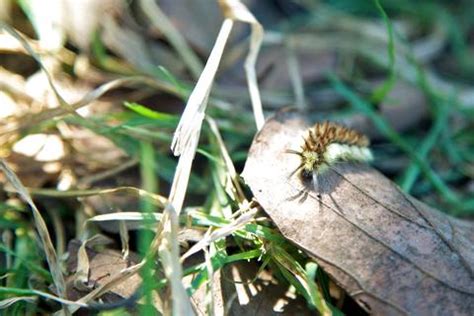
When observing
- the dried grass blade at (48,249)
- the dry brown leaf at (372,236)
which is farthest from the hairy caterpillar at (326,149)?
the dried grass blade at (48,249)

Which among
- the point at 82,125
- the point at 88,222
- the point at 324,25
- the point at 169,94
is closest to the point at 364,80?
the point at 324,25

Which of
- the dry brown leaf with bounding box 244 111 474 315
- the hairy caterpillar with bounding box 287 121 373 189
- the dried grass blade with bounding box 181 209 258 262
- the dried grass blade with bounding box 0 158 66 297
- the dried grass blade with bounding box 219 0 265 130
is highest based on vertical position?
the dried grass blade with bounding box 219 0 265 130

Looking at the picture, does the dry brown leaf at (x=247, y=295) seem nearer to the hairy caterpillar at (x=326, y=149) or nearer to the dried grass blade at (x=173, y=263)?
the dried grass blade at (x=173, y=263)

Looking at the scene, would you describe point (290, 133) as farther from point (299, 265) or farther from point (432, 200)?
point (432, 200)

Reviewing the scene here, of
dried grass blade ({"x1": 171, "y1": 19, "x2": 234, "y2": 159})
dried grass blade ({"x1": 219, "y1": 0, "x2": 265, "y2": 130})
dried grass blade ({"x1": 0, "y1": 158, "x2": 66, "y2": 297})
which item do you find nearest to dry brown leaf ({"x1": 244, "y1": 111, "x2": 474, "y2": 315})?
dried grass blade ({"x1": 171, "y1": 19, "x2": 234, "y2": 159})

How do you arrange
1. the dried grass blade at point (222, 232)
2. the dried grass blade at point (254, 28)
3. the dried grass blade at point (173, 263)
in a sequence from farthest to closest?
the dried grass blade at point (254, 28) < the dried grass blade at point (222, 232) < the dried grass blade at point (173, 263)

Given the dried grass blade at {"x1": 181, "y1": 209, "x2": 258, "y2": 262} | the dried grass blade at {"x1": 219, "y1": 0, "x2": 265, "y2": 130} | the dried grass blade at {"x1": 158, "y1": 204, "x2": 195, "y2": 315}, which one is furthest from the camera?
the dried grass blade at {"x1": 219, "y1": 0, "x2": 265, "y2": 130}

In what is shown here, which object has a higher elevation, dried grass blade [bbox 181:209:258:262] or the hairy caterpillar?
the hairy caterpillar

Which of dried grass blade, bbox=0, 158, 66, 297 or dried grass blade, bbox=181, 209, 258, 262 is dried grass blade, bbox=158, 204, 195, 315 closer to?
dried grass blade, bbox=181, 209, 258, 262
